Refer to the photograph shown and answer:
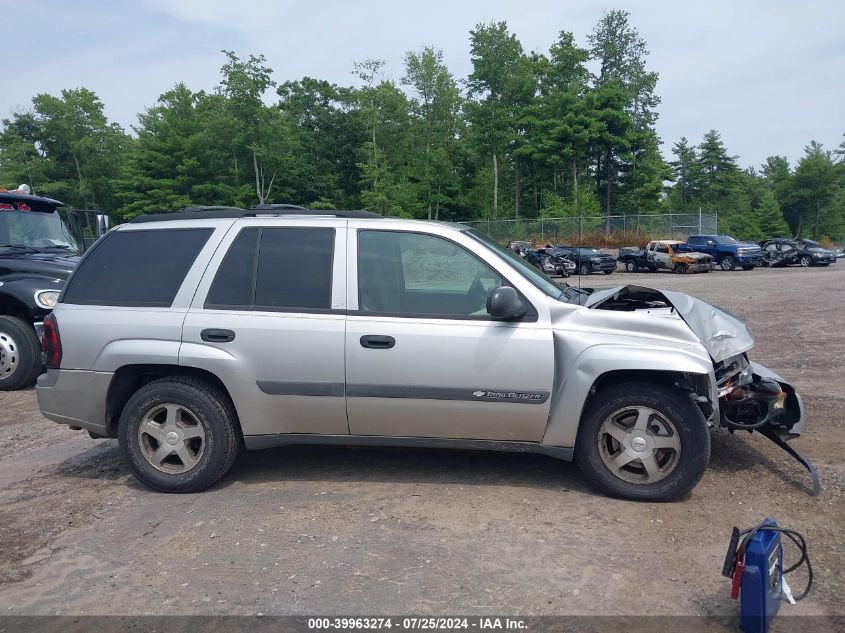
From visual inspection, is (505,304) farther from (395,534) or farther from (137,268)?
(137,268)

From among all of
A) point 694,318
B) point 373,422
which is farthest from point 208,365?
point 694,318

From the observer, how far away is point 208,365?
14.8 ft

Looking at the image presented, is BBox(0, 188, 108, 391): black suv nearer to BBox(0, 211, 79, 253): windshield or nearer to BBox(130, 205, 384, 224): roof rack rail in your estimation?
BBox(0, 211, 79, 253): windshield

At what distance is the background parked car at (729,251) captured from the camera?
3525 centimetres

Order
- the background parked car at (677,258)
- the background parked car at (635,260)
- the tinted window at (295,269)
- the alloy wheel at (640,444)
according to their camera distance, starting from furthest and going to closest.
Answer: the background parked car at (635,260) → the background parked car at (677,258) → the tinted window at (295,269) → the alloy wheel at (640,444)

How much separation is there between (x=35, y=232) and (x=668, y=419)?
8.95 m

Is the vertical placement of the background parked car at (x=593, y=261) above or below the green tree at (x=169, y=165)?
below

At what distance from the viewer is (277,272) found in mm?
4645

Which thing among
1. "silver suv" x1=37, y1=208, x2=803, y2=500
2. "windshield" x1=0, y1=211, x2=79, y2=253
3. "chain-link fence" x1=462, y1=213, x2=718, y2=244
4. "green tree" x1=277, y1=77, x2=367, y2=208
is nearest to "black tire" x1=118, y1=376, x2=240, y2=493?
"silver suv" x1=37, y1=208, x2=803, y2=500

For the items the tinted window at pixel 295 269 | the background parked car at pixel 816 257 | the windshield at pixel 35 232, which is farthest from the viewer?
the background parked car at pixel 816 257

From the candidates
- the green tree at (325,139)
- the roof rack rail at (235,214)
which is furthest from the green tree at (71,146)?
the roof rack rail at (235,214)

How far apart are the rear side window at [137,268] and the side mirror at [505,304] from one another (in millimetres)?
2104

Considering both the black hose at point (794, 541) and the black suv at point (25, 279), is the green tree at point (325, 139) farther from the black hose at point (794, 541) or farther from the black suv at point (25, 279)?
the black hose at point (794, 541)

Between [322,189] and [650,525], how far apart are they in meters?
50.3
